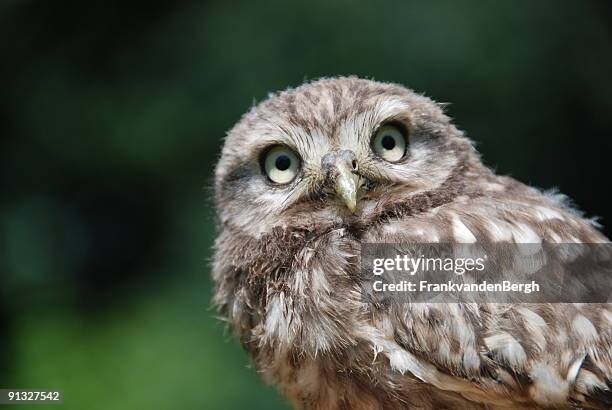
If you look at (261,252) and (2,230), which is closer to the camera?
(261,252)

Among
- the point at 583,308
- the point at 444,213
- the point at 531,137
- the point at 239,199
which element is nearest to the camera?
the point at 583,308

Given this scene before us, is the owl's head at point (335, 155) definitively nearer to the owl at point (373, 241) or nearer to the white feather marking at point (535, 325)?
the owl at point (373, 241)

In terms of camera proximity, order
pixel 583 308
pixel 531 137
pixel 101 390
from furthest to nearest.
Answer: pixel 531 137, pixel 101 390, pixel 583 308

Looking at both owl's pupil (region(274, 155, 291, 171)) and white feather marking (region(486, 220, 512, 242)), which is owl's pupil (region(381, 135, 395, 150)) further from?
white feather marking (region(486, 220, 512, 242))

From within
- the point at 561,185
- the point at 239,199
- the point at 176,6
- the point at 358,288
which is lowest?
the point at 358,288

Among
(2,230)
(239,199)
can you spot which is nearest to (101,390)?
(2,230)

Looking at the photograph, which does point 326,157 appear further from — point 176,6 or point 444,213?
point 176,6

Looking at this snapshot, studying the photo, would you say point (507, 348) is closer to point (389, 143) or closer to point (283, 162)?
point (389, 143)
